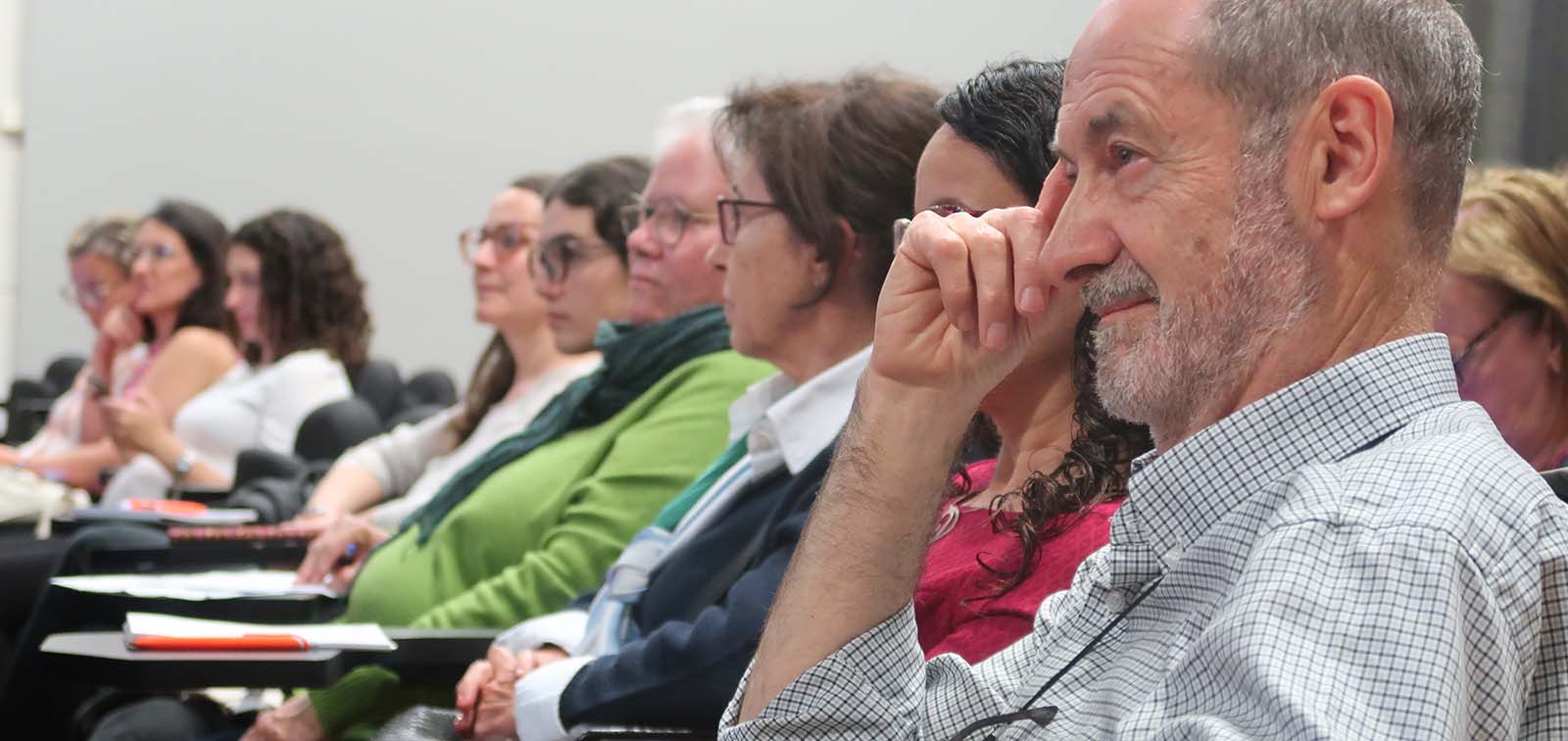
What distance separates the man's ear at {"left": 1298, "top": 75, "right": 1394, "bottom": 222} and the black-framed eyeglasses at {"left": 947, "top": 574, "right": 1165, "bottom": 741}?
0.81ft

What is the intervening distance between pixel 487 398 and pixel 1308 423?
262cm

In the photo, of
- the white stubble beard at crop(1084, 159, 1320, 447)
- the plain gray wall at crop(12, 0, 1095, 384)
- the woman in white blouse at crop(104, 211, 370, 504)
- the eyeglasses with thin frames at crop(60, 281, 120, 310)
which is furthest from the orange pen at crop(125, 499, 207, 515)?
the plain gray wall at crop(12, 0, 1095, 384)

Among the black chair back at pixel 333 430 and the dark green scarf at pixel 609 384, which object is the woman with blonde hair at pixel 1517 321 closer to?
the dark green scarf at pixel 609 384

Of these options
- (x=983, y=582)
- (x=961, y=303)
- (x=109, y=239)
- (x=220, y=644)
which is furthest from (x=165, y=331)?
(x=961, y=303)

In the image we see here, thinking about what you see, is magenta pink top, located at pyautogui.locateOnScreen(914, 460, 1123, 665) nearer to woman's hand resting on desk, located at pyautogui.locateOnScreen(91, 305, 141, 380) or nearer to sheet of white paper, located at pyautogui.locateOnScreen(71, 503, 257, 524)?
sheet of white paper, located at pyautogui.locateOnScreen(71, 503, 257, 524)

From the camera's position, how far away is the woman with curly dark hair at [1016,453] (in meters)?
1.31

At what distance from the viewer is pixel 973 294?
1192mm

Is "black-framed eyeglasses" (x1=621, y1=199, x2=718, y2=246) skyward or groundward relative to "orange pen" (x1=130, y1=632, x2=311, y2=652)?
skyward

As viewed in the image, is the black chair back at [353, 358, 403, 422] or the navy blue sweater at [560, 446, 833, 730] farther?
the black chair back at [353, 358, 403, 422]

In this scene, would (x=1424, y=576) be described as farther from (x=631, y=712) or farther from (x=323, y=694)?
(x=323, y=694)

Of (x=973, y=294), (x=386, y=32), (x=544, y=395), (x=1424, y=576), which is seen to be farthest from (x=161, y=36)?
(x=1424, y=576)

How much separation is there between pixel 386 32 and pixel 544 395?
390cm

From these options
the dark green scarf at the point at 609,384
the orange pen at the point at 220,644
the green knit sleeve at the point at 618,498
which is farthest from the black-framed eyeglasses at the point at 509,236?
the orange pen at the point at 220,644

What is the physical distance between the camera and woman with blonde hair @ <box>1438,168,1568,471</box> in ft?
A: 6.24
